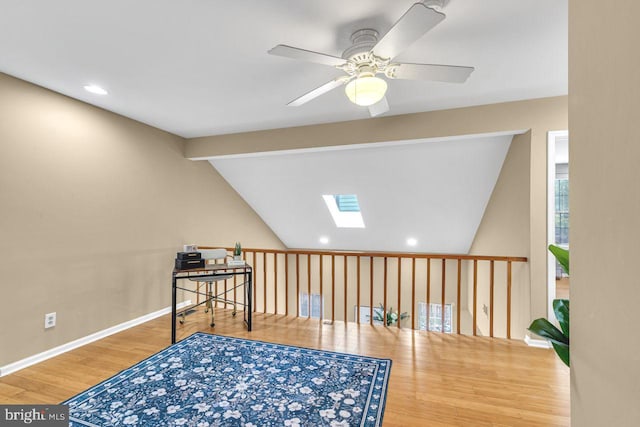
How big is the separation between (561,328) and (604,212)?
0.77m

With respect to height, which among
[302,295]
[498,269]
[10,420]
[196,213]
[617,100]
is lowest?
[302,295]

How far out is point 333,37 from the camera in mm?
1865

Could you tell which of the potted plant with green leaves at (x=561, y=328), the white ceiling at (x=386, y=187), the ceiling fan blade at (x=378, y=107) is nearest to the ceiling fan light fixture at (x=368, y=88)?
the ceiling fan blade at (x=378, y=107)

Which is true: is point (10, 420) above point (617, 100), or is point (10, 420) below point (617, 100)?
below

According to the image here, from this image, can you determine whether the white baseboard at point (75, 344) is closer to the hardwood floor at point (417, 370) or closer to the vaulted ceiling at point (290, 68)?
the hardwood floor at point (417, 370)

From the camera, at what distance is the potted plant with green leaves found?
1.20 m

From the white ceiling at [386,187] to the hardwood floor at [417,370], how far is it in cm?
197

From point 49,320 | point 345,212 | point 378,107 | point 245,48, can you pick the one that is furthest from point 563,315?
point 345,212

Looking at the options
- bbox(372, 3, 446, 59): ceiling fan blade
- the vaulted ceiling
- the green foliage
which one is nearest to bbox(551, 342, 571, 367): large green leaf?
bbox(372, 3, 446, 59): ceiling fan blade

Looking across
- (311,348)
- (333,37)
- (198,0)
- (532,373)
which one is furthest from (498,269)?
(198,0)

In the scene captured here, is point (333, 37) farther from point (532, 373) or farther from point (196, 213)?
point (196, 213)

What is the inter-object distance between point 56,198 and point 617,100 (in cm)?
374

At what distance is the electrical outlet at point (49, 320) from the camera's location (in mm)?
2688

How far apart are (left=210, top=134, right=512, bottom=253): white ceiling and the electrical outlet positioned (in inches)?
106
